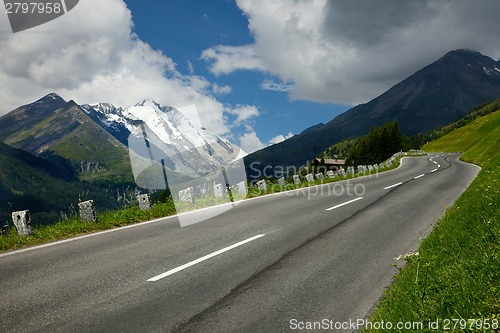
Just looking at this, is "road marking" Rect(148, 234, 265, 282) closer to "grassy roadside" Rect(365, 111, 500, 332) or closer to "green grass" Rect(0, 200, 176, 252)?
"grassy roadside" Rect(365, 111, 500, 332)

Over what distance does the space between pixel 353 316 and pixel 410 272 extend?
1379 millimetres

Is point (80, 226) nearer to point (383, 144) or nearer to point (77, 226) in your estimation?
point (77, 226)

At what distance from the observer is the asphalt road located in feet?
15.2

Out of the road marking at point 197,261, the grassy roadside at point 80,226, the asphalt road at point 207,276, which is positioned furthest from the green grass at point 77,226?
the road marking at point 197,261

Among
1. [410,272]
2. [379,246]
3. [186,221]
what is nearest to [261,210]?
[186,221]

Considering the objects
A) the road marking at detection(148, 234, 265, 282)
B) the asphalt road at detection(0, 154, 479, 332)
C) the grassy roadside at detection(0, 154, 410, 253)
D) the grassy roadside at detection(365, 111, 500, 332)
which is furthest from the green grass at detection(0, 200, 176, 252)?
the grassy roadside at detection(365, 111, 500, 332)

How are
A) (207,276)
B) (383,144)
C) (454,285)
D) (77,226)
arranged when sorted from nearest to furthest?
(454,285) < (207,276) < (77,226) < (383,144)

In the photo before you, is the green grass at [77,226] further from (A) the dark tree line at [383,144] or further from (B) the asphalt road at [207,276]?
(A) the dark tree line at [383,144]

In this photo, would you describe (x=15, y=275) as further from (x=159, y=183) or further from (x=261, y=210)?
(x=159, y=183)

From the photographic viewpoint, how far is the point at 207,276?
608 centimetres

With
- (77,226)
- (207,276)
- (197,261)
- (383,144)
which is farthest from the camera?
(383,144)

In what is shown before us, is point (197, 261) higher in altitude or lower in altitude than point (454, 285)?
higher

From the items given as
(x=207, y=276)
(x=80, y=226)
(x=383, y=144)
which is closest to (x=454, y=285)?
(x=207, y=276)

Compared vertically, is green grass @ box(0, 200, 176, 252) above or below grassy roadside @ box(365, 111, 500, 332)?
above
